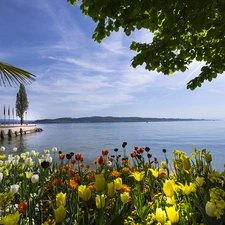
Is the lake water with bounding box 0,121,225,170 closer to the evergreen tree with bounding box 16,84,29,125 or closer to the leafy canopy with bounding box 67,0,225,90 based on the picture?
the leafy canopy with bounding box 67,0,225,90

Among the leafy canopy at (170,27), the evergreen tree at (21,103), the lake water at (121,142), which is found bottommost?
the lake water at (121,142)

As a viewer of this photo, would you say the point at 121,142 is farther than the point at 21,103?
No

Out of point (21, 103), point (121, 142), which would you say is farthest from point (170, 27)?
point (21, 103)

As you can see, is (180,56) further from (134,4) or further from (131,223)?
(131,223)

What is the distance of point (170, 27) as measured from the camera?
2.88 metres

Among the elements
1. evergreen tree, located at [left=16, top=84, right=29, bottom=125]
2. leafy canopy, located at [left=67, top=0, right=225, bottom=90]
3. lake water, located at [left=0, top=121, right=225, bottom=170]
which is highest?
evergreen tree, located at [left=16, top=84, right=29, bottom=125]

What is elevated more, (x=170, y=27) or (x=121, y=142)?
(x=170, y=27)

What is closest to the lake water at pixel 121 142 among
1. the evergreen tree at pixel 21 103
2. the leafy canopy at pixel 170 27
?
the leafy canopy at pixel 170 27

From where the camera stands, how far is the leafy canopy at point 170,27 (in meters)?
2.19

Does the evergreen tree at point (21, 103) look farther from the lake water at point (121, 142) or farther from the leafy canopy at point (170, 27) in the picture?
the leafy canopy at point (170, 27)

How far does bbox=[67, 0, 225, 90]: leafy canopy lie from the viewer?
86.0 inches

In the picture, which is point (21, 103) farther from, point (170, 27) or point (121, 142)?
point (170, 27)

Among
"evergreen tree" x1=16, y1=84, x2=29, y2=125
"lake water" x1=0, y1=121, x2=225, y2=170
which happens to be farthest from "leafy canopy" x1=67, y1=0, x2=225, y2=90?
"evergreen tree" x1=16, y1=84, x2=29, y2=125

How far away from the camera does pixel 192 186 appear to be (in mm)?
1640
